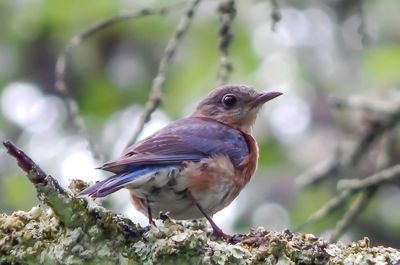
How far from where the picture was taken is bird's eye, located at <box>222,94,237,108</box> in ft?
24.3

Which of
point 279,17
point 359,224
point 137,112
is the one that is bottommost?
point 279,17

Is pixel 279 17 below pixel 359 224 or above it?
below

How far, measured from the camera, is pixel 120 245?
456 centimetres

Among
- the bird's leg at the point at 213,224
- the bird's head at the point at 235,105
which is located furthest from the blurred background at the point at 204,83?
the bird's leg at the point at 213,224

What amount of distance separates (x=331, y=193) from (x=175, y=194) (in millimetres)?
4042

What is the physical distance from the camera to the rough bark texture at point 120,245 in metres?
4.48

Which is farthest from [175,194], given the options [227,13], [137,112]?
[137,112]

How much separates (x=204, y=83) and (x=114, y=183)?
4537 millimetres

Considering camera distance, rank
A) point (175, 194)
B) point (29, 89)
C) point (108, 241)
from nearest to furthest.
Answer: point (108, 241), point (175, 194), point (29, 89)

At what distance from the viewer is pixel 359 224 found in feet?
30.8

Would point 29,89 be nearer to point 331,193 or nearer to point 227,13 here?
point 331,193

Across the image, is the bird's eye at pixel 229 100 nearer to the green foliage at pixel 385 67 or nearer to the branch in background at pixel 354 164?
the branch in background at pixel 354 164

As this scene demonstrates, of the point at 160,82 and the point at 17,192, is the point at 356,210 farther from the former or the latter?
the point at 17,192

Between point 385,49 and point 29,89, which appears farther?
point 29,89
